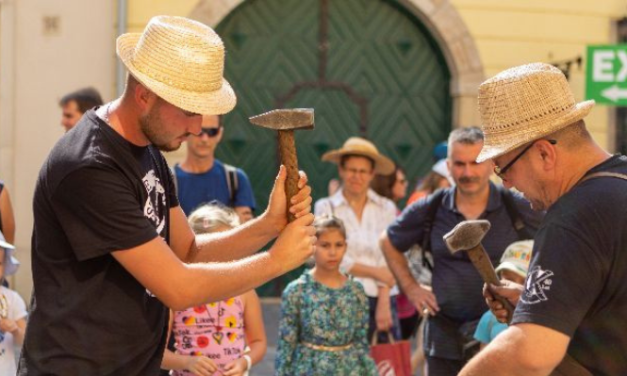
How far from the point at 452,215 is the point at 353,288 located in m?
0.84

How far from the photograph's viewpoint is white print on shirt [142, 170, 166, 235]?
372 centimetres

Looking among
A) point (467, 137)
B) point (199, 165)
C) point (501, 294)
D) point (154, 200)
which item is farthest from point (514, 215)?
point (154, 200)

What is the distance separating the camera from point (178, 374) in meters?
5.81

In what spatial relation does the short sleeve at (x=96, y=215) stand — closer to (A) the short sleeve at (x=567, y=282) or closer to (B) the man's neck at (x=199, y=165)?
(A) the short sleeve at (x=567, y=282)

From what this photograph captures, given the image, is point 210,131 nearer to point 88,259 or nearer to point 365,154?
point 365,154

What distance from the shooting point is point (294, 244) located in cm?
378

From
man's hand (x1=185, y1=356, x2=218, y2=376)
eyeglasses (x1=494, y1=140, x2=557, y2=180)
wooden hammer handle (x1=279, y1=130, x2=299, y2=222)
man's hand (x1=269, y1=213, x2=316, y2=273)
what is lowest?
man's hand (x1=185, y1=356, x2=218, y2=376)

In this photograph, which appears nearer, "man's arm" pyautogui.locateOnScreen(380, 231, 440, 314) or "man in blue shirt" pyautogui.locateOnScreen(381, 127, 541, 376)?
"man in blue shirt" pyautogui.locateOnScreen(381, 127, 541, 376)

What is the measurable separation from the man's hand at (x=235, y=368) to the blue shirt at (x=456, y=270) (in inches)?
36.8

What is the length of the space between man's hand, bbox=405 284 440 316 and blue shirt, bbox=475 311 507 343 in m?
0.37

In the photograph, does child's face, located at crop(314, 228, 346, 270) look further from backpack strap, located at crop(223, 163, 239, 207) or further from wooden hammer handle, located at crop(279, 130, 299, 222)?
wooden hammer handle, located at crop(279, 130, 299, 222)

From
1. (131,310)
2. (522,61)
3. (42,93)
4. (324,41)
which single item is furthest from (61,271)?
→ (522,61)

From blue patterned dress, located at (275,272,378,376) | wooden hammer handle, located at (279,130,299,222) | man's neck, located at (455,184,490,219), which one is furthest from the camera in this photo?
blue patterned dress, located at (275,272,378,376)

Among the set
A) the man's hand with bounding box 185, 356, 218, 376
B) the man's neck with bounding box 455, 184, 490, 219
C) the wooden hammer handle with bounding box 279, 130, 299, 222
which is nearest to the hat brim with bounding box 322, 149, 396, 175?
the man's neck with bounding box 455, 184, 490, 219
